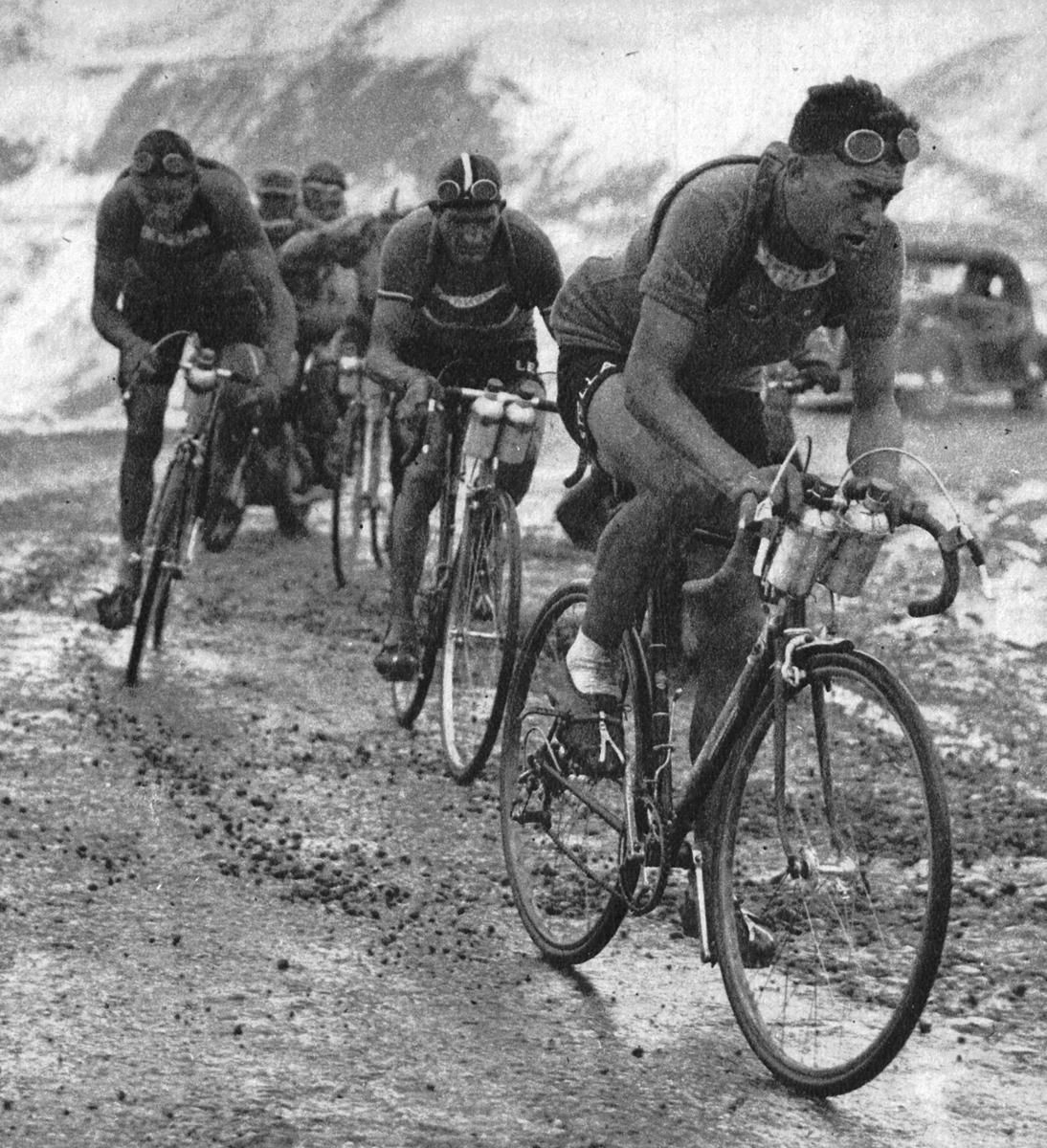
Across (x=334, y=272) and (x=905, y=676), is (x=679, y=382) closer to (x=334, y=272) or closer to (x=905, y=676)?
(x=905, y=676)

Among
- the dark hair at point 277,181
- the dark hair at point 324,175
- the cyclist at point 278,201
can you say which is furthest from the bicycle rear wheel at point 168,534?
the dark hair at point 324,175

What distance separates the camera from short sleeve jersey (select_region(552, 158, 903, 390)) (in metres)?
4.76

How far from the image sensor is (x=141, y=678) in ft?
30.0

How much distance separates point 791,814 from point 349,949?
1436 millimetres

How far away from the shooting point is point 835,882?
4.65 meters

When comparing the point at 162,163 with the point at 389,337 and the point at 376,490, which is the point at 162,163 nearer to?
the point at 389,337

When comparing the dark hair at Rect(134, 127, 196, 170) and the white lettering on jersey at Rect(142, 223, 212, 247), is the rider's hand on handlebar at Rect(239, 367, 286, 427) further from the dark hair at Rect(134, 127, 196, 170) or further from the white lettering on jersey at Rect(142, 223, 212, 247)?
the dark hair at Rect(134, 127, 196, 170)

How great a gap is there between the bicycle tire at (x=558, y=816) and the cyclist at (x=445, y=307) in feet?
6.65

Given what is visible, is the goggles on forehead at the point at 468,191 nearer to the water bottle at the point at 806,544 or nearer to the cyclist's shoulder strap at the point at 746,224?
the cyclist's shoulder strap at the point at 746,224

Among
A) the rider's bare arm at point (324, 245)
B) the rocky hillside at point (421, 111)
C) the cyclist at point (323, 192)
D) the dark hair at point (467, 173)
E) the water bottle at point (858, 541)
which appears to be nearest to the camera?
the water bottle at point (858, 541)

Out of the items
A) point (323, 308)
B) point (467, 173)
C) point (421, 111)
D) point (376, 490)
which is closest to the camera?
point (467, 173)

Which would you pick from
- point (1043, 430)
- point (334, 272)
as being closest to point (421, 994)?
point (334, 272)

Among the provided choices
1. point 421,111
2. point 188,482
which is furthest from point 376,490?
point 421,111

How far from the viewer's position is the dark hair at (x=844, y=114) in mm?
4539
